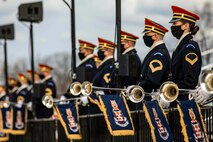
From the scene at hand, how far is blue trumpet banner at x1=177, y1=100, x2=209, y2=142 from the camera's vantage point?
8.52 meters

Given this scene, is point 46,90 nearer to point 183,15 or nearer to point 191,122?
point 183,15

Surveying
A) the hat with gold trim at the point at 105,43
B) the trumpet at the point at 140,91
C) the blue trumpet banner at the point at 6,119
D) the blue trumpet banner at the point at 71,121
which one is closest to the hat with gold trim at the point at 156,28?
the trumpet at the point at 140,91

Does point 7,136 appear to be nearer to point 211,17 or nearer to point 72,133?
point 72,133

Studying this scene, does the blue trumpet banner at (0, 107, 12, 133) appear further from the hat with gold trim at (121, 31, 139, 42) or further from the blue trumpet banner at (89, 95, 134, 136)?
the blue trumpet banner at (89, 95, 134, 136)

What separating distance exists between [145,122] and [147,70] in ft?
2.78

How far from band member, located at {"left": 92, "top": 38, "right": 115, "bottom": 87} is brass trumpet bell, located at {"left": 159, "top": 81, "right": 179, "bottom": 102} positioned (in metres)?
3.50

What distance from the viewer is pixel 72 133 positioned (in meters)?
12.5

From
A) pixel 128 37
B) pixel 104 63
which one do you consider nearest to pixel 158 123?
pixel 128 37

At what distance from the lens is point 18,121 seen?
16.6 m

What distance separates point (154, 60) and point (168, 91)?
4.42ft

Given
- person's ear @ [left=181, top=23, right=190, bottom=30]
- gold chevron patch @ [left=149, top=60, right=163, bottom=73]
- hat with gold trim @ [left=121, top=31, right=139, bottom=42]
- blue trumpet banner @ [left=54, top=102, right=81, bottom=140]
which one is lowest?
blue trumpet banner @ [left=54, top=102, right=81, bottom=140]

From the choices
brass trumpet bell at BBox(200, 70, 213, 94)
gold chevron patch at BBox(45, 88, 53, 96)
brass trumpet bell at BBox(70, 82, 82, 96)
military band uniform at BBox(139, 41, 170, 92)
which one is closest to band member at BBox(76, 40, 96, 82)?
brass trumpet bell at BBox(70, 82, 82, 96)

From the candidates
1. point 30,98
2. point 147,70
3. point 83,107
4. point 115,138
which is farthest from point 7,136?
point 147,70

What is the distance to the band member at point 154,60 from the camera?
9734 mm
